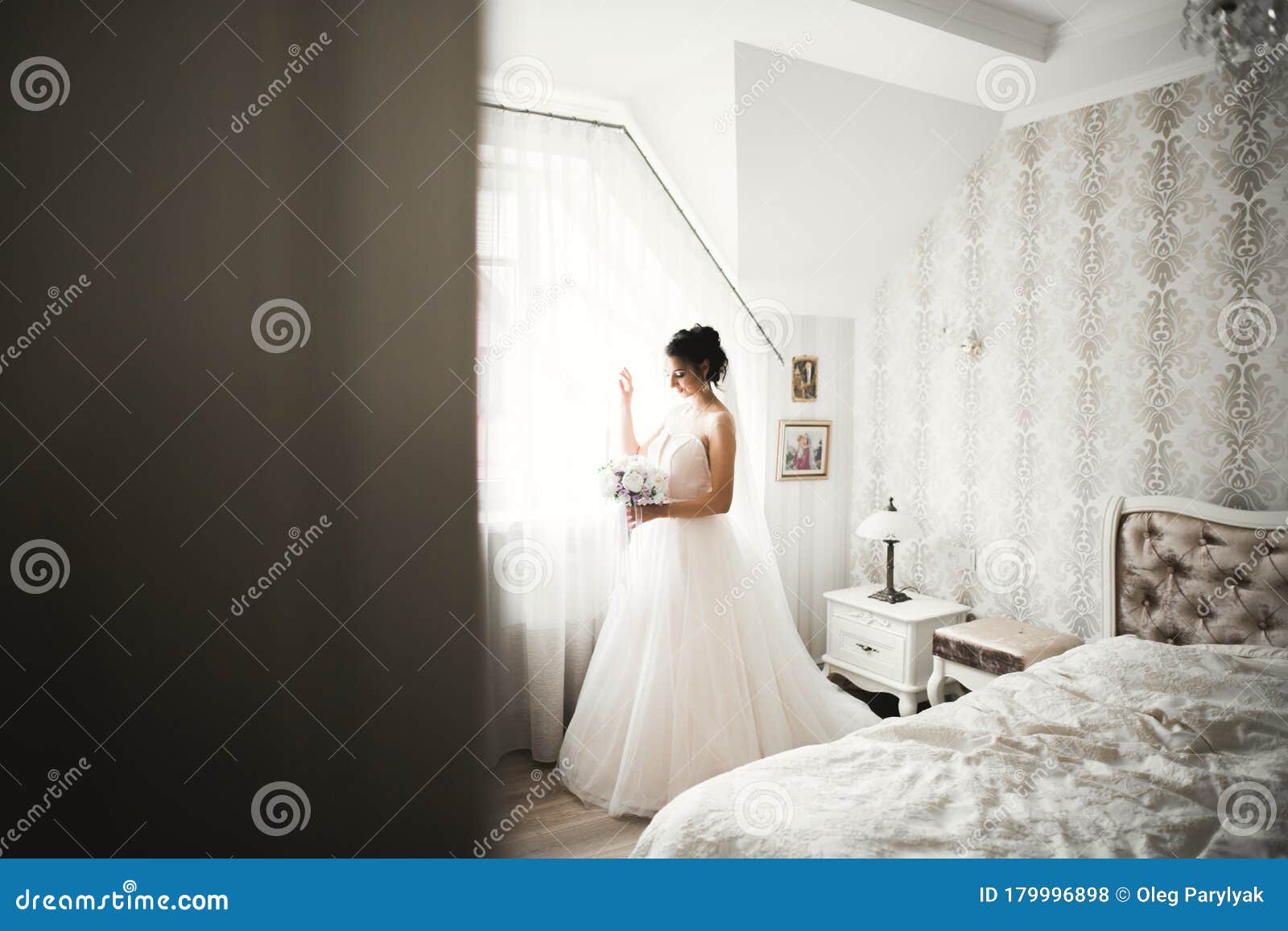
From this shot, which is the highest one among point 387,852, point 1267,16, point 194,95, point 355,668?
point 1267,16

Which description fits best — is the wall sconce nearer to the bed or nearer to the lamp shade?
the lamp shade

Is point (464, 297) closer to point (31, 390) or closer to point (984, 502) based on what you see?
point (31, 390)

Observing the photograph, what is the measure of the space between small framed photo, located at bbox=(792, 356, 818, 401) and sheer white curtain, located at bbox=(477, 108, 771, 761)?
2.05 feet

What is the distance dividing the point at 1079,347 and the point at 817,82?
1324 mm

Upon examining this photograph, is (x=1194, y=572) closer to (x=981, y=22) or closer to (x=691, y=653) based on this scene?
(x=691, y=653)

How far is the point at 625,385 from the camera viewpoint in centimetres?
284

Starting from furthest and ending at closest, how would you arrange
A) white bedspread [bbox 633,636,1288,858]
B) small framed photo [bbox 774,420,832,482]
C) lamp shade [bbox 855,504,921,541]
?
small framed photo [bbox 774,420,832,482] < lamp shade [bbox 855,504,921,541] < white bedspread [bbox 633,636,1288,858]

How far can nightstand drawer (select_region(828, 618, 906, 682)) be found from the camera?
287 centimetres

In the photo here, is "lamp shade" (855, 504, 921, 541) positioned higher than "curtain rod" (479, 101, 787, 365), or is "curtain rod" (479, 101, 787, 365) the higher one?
"curtain rod" (479, 101, 787, 365)

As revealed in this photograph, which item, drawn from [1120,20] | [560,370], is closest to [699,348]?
[560,370]

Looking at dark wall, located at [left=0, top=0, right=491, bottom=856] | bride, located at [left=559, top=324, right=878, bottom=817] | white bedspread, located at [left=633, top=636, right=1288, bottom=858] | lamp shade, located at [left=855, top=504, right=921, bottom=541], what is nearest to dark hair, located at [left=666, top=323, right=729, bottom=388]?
bride, located at [left=559, top=324, right=878, bottom=817]

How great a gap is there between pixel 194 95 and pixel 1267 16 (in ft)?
5.08

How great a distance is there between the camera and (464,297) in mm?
375

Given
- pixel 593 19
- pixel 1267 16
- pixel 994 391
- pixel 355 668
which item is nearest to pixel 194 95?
pixel 355 668
